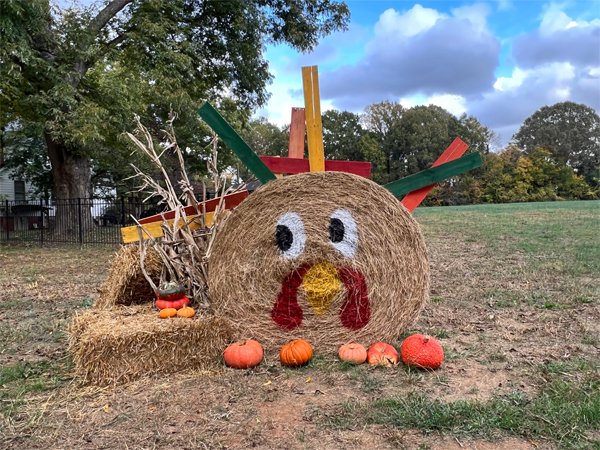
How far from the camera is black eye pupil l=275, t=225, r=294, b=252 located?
394cm

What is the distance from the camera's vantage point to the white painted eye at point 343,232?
391 centimetres

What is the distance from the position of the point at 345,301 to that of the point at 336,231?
1.98ft

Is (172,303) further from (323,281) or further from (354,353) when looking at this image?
(354,353)

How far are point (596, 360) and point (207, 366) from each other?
308 centimetres

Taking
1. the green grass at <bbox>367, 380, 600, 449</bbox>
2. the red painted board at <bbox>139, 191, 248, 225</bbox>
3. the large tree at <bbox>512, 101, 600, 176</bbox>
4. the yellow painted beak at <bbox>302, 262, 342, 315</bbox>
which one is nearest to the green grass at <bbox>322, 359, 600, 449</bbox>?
the green grass at <bbox>367, 380, 600, 449</bbox>

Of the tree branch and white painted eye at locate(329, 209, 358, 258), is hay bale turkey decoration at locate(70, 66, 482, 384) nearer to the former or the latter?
white painted eye at locate(329, 209, 358, 258)

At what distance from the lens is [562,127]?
5353cm

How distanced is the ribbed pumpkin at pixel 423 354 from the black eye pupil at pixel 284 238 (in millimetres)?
1264

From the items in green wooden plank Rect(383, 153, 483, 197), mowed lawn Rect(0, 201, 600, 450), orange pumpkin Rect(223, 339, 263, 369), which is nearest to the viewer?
mowed lawn Rect(0, 201, 600, 450)

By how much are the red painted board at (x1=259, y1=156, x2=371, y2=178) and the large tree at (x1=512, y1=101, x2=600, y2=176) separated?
51878mm

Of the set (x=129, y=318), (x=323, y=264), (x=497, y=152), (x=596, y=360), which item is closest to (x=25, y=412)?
(x=129, y=318)

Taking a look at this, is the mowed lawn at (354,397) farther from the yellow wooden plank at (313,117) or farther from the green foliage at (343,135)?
the green foliage at (343,135)

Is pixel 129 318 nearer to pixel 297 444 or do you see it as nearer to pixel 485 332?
pixel 297 444

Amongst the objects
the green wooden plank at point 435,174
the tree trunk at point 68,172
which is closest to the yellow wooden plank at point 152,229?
the green wooden plank at point 435,174
